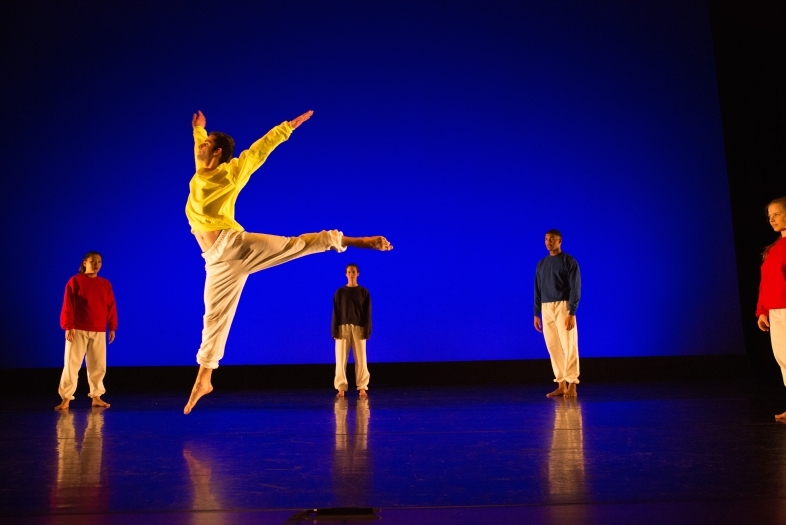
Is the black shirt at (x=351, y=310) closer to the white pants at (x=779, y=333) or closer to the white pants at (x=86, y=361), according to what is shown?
the white pants at (x=86, y=361)

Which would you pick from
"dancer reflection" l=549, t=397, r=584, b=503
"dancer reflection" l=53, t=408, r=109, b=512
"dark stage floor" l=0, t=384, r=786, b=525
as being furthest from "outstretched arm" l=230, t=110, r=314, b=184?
"dancer reflection" l=549, t=397, r=584, b=503

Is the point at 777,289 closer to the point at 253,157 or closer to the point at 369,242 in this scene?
the point at 369,242

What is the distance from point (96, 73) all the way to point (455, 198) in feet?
11.8

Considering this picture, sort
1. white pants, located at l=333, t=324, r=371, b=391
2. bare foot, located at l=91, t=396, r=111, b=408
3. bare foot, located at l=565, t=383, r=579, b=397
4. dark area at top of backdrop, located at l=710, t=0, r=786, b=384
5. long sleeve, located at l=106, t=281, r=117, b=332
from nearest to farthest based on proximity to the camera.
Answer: bare foot, located at l=91, t=396, r=111, b=408
bare foot, located at l=565, t=383, r=579, b=397
long sleeve, located at l=106, t=281, r=117, b=332
white pants, located at l=333, t=324, r=371, b=391
dark area at top of backdrop, located at l=710, t=0, r=786, b=384

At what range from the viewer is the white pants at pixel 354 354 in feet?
18.1

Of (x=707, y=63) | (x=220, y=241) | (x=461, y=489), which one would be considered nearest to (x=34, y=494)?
(x=461, y=489)

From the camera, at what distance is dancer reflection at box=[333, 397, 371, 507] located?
1835 millimetres

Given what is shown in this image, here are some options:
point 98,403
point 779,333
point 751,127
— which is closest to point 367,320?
point 98,403

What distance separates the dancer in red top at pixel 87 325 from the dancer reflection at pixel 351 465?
7.39 ft

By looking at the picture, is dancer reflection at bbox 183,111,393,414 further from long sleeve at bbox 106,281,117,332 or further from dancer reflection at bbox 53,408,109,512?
long sleeve at bbox 106,281,117,332

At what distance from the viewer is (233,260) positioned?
11.4ft

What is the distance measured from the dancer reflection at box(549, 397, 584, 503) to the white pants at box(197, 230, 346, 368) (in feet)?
4.63

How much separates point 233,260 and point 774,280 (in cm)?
272

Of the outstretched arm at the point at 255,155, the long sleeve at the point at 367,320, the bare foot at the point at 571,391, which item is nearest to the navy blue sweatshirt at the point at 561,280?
the bare foot at the point at 571,391
